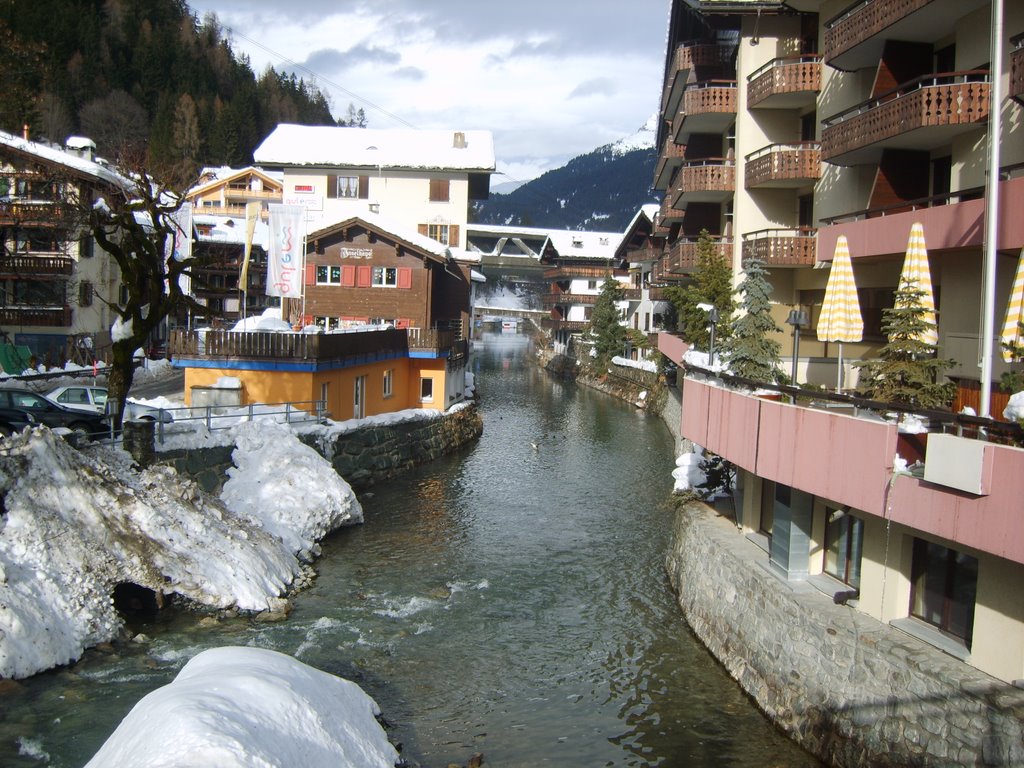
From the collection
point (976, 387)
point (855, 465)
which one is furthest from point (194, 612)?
point (976, 387)

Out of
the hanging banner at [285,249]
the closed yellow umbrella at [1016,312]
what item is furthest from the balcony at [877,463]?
the hanging banner at [285,249]

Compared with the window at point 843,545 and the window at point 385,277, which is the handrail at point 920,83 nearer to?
the window at point 843,545

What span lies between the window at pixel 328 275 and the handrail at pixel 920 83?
88.0 ft

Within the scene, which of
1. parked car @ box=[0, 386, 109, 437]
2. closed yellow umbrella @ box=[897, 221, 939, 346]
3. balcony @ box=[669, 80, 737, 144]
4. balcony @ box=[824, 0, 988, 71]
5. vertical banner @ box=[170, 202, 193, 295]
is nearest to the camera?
closed yellow umbrella @ box=[897, 221, 939, 346]

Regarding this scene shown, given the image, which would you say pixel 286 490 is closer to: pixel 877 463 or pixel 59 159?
pixel 877 463

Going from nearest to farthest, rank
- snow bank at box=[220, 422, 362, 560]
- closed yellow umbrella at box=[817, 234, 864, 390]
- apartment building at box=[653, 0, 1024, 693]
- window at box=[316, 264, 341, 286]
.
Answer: apartment building at box=[653, 0, 1024, 693] < closed yellow umbrella at box=[817, 234, 864, 390] < snow bank at box=[220, 422, 362, 560] < window at box=[316, 264, 341, 286]

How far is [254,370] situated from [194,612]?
1309cm

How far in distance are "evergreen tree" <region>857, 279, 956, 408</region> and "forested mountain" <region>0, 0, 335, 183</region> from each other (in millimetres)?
70949

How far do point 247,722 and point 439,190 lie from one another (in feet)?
173

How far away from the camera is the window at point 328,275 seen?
41.9 m

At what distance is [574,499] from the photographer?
90.9 feet

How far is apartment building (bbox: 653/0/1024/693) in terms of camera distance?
938 cm

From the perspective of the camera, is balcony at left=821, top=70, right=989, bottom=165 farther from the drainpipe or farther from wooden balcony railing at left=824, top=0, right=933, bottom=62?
the drainpipe

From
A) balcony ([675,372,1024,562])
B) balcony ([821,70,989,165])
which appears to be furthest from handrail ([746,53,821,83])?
balcony ([675,372,1024,562])
